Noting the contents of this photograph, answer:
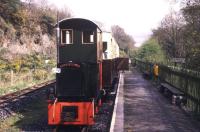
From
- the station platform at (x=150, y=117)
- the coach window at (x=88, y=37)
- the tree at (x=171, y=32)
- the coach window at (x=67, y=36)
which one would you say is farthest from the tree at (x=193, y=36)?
the tree at (x=171, y=32)

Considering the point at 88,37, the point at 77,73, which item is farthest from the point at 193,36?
the point at 77,73

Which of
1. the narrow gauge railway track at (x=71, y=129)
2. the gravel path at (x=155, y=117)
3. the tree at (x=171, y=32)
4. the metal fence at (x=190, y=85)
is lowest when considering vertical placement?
the narrow gauge railway track at (x=71, y=129)

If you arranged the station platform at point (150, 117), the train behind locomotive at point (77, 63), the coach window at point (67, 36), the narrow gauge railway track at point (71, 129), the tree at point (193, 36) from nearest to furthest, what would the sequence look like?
1. the station platform at point (150, 117)
2. the narrow gauge railway track at point (71, 129)
3. the train behind locomotive at point (77, 63)
4. the coach window at point (67, 36)
5. the tree at point (193, 36)

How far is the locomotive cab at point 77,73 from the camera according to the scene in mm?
13328

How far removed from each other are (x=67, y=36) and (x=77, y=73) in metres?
1.43

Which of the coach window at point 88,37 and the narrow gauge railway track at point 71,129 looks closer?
the narrow gauge railway track at point 71,129

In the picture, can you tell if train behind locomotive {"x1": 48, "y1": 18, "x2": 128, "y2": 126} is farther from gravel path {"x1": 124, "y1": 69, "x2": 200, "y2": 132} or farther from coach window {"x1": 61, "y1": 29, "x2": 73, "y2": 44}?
gravel path {"x1": 124, "y1": 69, "x2": 200, "y2": 132}

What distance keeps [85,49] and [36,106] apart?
581 centimetres

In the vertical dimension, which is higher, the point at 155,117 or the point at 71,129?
the point at 155,117

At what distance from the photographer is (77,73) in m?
14.1

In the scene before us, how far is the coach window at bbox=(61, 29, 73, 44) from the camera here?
47.1 feet

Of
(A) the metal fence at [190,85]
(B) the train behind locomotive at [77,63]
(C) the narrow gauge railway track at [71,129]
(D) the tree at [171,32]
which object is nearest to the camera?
(C) the narrow gauge railway track at [71,129]

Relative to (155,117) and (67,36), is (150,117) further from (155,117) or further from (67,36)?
(67,36)

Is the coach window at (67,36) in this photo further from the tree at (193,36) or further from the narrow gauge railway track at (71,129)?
the tree at (193,36)
